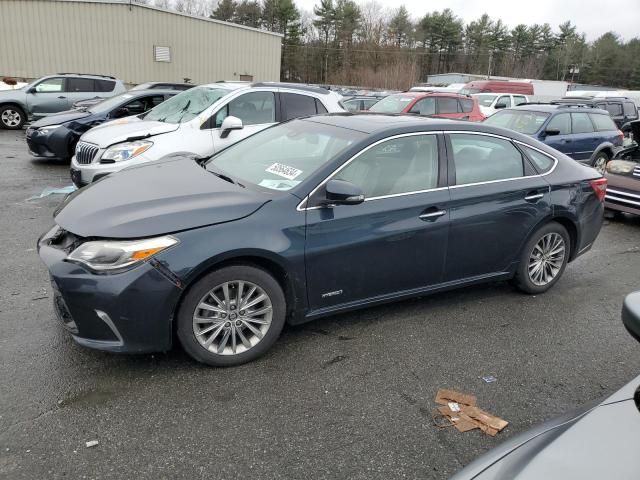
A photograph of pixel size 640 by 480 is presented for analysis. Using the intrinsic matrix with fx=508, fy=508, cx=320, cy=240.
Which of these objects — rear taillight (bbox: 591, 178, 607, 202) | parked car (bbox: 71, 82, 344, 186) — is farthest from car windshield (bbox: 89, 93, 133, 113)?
rear taillight (bbox: 591, 178, 607, 202)

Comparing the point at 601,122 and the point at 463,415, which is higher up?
the point at 601,122

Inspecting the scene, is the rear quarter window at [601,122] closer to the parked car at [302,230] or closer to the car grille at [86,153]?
the parked car at [302,230]

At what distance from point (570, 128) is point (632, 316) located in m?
10.3

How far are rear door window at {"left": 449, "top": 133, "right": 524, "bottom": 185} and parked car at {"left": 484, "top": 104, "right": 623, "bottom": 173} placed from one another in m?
6.12

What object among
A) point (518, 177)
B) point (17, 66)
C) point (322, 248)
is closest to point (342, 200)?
point (322, 248)

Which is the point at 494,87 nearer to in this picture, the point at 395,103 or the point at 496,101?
the point at 496,101

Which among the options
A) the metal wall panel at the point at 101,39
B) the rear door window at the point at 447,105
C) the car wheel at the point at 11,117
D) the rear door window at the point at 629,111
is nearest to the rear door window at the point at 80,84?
the car wheel at the point at 11,117

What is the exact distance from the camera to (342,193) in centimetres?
335

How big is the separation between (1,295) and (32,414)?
1.80 meters

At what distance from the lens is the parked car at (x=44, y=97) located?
14.4m

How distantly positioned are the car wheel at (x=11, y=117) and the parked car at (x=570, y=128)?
1296 centimetres


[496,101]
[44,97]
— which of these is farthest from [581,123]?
[44,97]

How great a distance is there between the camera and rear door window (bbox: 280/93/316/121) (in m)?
7.93

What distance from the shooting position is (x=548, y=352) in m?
3.76
